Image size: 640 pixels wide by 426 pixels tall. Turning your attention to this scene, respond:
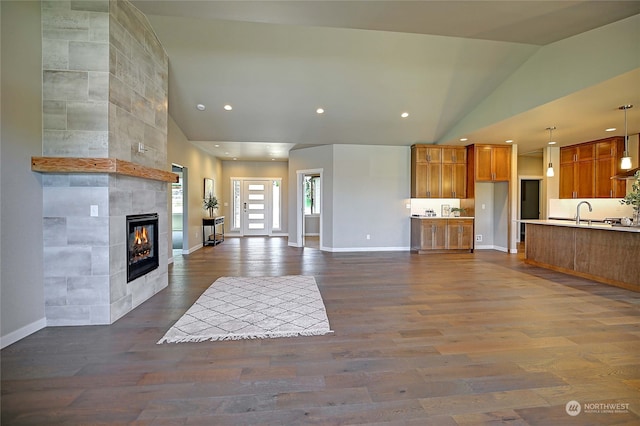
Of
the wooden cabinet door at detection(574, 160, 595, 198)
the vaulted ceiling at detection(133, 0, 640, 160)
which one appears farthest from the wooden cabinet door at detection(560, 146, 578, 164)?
the vaulted ceiling at detection(133, 0, 640, 160)

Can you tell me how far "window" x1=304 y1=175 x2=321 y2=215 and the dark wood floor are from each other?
715 cm

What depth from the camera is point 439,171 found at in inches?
293

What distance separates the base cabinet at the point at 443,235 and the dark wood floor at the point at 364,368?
131 inches

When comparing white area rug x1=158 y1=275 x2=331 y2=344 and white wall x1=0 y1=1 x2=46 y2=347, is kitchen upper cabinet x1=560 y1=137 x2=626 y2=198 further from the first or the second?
white wall x1=0 y1=1 x2=46 y2=347

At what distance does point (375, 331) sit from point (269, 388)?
122 cm

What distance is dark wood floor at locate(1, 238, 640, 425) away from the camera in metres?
1.73

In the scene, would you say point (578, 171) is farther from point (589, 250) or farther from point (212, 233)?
point (212, 233)

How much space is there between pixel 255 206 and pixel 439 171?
20.8 feet

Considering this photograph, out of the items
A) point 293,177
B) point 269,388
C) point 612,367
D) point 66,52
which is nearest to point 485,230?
point 293,177

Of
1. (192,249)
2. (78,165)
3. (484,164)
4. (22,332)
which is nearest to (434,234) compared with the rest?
(484,164)

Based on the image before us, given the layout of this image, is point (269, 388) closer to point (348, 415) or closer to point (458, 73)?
point (348, 415)

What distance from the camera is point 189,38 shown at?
433 cm

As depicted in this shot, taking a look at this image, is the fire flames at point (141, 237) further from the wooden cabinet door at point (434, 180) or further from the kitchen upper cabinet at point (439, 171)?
the wooden cabinet door at point (434, 180)

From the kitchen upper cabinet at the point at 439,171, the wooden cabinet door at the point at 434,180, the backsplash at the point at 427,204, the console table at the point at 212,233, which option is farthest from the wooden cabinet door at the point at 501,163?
the console table at the point at 212,233
